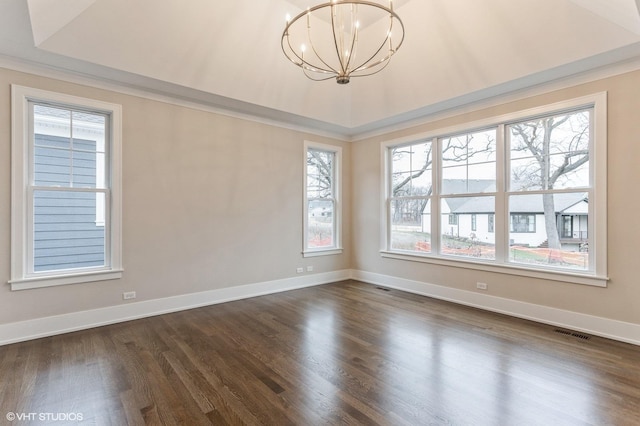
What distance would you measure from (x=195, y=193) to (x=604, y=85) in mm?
5109

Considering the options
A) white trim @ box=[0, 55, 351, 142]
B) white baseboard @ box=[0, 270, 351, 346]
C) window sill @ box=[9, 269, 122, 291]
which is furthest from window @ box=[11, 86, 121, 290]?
white baseboard @ box=[0, 270, 351, 346]

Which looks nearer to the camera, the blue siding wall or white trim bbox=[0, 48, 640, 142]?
white trim bbox=[0, 48, 640, 142]

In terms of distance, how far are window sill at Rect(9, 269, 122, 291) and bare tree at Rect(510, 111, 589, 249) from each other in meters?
5.28

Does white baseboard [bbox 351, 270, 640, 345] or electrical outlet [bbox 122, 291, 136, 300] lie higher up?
electrical outlet [bbox 122, 291, 136, 300]

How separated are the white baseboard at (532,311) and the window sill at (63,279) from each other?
4241mm

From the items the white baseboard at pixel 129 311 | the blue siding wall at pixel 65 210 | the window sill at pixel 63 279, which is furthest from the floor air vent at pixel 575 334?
the blue siding wall at pixel 65 210

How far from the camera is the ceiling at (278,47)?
302 centimetres

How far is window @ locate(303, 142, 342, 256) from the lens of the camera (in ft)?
18.7

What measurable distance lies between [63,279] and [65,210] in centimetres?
78

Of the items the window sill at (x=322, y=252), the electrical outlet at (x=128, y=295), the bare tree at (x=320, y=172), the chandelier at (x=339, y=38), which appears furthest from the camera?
the bare tree at (x=320, y=172)

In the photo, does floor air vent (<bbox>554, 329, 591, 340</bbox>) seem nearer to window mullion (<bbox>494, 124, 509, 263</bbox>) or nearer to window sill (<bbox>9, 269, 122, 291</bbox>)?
window mullion (<bbox>494, 124, 509, 263</bbox>)

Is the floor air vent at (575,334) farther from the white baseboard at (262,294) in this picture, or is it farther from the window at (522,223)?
the window at (522,223)

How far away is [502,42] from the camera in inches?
142

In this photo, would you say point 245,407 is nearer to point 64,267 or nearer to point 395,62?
point 64,267
